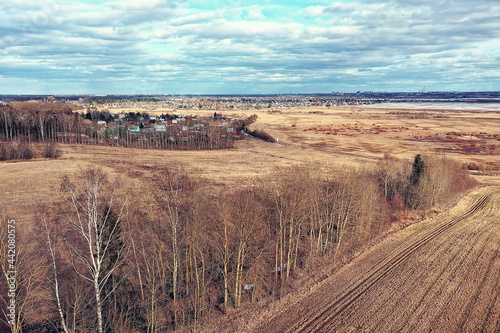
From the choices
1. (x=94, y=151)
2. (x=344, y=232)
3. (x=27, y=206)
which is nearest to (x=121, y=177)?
(x=27, y=206)

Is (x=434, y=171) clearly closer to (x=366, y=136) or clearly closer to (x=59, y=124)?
(x=366, y=136)

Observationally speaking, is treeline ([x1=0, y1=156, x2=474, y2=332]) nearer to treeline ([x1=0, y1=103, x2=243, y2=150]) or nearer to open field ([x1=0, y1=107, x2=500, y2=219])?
open field ([x1=0, y1=107, x2=500, y2=219])

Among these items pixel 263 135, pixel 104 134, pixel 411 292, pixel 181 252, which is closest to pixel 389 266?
pixel 411 292

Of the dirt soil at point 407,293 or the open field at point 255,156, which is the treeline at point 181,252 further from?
the open field at point 255,156

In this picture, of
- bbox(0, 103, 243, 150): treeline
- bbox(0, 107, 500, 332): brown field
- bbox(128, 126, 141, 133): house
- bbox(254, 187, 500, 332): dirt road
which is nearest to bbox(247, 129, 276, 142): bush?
bbox(0, 103, 243, 150): treeline

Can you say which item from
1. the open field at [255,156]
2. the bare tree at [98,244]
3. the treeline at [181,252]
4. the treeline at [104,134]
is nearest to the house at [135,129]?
the treeline at [104,134]

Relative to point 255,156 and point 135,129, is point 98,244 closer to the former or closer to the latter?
point 255,156
